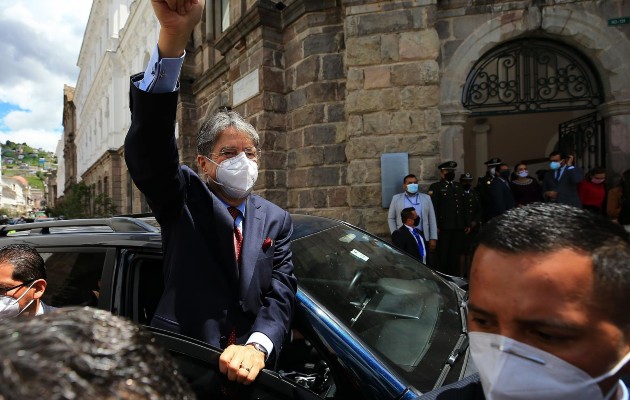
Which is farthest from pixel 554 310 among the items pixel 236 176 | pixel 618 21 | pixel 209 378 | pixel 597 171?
pixel 618 21

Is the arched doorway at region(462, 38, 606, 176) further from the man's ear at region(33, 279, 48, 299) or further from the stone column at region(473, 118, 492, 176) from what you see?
the man's ear at region(33, 279, 48, 299)

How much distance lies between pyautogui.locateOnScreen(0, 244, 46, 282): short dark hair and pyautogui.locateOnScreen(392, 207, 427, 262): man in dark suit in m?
4.24

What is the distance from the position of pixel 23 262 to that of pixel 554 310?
7.86 ft

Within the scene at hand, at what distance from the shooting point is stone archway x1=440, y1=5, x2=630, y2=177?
6074 millimetres

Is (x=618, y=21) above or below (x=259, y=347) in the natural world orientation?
above

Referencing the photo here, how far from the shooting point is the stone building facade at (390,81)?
240 inches

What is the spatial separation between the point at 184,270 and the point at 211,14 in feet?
34.9

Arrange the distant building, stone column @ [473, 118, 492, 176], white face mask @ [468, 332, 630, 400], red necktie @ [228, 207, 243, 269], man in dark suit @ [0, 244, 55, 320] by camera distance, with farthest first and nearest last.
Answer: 1. the distant building
2. stone column @ [473, 118, 492, 176]
3. man in dark suit @ [0, 244, 55, 320]
4. red necktie @ [228, 207, 243, 269]
5. white face mask @ [468, 332, 630, 400]

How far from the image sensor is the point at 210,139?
6.32 ft

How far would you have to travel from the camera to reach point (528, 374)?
930mm

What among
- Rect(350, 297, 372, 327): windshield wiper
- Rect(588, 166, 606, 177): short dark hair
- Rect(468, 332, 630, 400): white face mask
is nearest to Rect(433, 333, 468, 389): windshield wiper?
Rect(350, 297, 372, 327): windshield wiper

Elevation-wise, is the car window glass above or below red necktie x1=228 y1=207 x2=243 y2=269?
below

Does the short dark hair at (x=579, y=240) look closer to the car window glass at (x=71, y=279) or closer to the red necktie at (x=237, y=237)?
the red necktie at (x=237, y=237)

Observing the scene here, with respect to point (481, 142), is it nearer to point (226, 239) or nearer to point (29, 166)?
point (226, 239)
